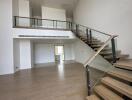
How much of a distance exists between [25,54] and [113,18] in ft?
20.8

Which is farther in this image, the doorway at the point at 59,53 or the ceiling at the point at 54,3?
the doorway at the point at 59,53

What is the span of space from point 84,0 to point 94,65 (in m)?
5.10

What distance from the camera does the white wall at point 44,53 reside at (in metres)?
11.2

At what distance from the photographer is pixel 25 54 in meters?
8.45

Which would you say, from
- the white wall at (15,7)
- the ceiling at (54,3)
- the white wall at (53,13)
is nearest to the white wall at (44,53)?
the white wall at (53,13)

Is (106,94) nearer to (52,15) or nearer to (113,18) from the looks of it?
(113,18)

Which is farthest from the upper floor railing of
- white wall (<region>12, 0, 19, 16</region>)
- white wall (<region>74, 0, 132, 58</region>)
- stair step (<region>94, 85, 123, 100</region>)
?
stair step (<region>94, 85, 123, 100</region>)

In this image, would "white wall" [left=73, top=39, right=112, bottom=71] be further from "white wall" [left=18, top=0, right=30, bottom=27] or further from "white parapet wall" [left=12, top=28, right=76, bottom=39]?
"white wall" [left=18, top=0, right=30, bottom=27]

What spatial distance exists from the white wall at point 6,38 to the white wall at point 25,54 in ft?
4.93

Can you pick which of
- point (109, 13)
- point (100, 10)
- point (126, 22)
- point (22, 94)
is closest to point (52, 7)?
point (100, 10)

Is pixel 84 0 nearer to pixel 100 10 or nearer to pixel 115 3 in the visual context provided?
pixel 100 10

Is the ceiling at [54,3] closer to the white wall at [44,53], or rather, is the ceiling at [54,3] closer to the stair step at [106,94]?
the white wall at [44,53]

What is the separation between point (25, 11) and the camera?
28.8 feet

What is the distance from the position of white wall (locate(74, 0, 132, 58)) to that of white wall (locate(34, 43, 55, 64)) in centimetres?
503
